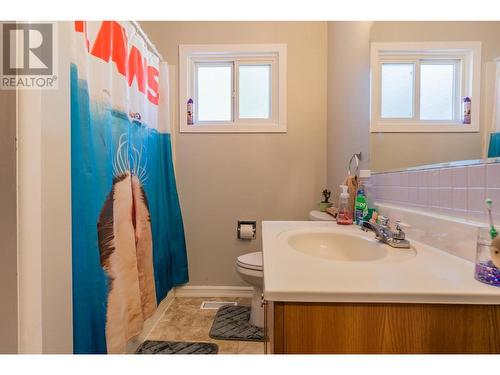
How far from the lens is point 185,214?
1904 mm

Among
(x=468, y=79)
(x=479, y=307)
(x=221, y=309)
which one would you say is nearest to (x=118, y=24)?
(x=468, y=79)

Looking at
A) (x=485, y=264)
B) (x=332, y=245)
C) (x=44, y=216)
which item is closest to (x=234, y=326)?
(x=332, y=245)

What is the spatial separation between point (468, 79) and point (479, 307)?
664mm

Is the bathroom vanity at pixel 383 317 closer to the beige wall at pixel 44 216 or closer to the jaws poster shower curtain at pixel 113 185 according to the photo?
the beige wall at pixel 44 216

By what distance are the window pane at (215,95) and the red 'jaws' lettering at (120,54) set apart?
52 cm

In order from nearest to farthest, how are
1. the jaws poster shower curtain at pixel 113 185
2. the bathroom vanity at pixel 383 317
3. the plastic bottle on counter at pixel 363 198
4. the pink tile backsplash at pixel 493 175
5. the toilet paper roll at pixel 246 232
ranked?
the bathroom vanity at pixel 383 317
the pink tile backsplash at pixel 493 175
the jaws poster shower curtain at pixel 113 185
the plastic bottle on counter at pixel 363 198
the toilet paper roll at pixel 246 232

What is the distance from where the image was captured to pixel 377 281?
18.8 inches

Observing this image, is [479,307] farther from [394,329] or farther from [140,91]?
[140,91]

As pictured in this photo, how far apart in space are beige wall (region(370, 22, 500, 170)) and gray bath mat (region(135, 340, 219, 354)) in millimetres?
1310

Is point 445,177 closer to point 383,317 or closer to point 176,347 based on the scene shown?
point 383,317

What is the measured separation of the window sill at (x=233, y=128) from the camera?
187 centimetres

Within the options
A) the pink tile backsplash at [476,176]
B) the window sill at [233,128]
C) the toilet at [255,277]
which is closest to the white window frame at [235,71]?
the window sill at [233,128]

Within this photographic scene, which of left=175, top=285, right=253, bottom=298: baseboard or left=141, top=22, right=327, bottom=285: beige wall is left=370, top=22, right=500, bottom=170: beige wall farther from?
left=175, top=285, right=253, bottom=298: baseboard

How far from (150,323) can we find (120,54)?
1535 millimetres
